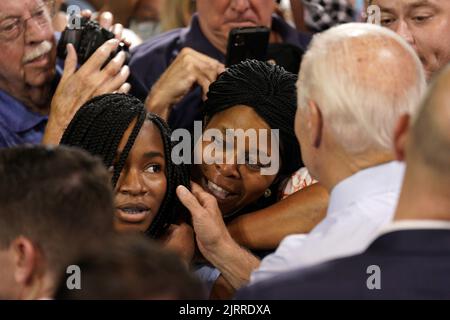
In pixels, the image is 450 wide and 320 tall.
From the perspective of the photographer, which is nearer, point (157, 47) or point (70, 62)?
point (70, 62)

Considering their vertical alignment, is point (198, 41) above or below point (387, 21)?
below

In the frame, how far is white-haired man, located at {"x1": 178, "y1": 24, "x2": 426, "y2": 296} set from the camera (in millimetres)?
1826

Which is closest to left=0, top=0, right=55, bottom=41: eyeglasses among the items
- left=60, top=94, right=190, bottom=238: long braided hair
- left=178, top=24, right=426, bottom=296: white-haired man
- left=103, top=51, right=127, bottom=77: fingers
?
left=103, top=51, right=127, bottom=77: fingers

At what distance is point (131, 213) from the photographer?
7.82 feet

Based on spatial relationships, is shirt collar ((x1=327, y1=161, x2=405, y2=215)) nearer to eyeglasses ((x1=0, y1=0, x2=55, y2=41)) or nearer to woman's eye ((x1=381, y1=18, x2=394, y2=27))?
woman's eye ((x1=381, y1=18, x2=394, y2=27))

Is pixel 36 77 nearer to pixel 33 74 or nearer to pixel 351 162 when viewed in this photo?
pixel 33 74

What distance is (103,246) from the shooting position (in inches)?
56.3

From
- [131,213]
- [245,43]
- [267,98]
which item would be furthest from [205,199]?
[245,43]

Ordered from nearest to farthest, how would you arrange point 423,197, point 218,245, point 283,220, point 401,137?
point 423,197
point 401,137
point 218,245
point 283,220

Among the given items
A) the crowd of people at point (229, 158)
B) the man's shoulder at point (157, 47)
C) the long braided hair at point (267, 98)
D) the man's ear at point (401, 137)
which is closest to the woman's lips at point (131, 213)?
the crowd of people at point (229, 158)

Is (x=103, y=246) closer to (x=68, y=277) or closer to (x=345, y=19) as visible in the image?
(x=68, y=277)

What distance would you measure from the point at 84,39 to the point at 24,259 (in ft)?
4.30

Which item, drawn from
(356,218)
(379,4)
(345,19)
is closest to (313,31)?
(345,19)

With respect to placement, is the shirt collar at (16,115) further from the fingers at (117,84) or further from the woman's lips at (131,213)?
the woman's lips at (131,213)
